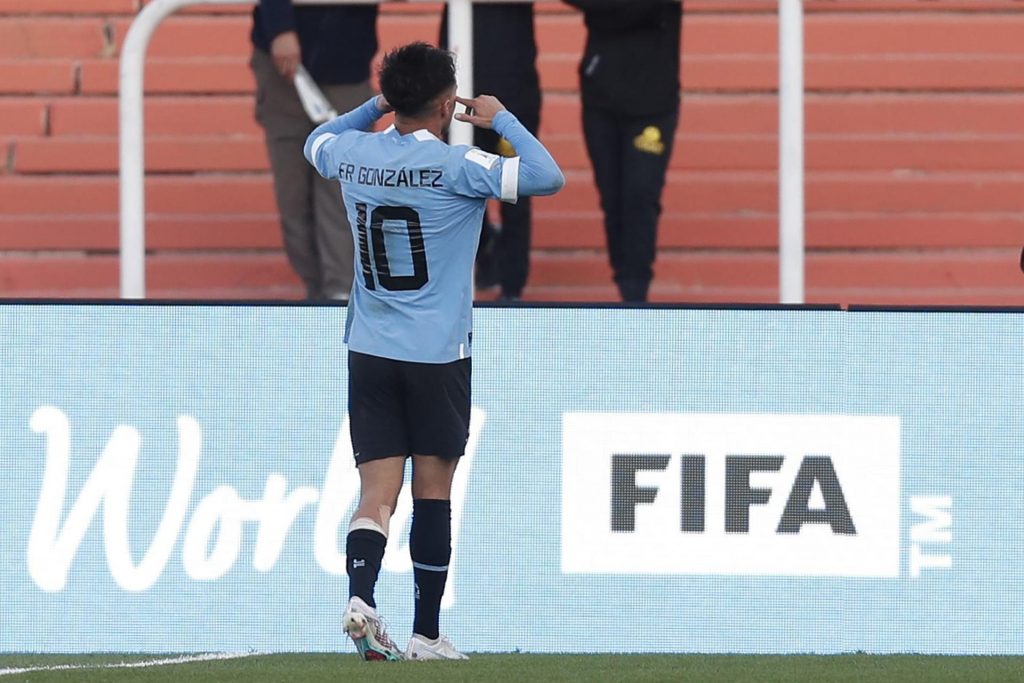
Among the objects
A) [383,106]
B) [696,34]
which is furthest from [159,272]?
[383,106]

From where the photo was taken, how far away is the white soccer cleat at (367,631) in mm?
5258

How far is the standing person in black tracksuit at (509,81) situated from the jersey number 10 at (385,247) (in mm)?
2081

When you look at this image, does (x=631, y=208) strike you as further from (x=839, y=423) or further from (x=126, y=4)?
(x=126, y=4)

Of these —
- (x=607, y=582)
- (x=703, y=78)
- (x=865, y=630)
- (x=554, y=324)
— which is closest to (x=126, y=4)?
(x=703, y=78)

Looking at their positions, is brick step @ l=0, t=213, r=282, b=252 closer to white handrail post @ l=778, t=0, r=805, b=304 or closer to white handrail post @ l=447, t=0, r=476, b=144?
white handrail post @ l=447, t=0, r=476, b=144

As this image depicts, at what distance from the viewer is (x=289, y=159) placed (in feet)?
25.6

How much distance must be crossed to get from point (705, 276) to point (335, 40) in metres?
2.08

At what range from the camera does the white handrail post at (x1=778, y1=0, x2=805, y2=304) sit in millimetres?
7066

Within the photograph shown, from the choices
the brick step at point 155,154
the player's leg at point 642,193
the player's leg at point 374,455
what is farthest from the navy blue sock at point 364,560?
the brick step at point 155,154

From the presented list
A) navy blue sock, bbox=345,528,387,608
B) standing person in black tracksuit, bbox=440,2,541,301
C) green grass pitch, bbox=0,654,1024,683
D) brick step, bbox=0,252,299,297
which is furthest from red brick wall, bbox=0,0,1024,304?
navy blue sock, bbox=345,528,387,608

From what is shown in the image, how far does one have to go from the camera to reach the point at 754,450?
6.79 metres

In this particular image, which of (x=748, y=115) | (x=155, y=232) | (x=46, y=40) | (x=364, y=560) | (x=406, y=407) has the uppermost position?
(x=46, y=40)

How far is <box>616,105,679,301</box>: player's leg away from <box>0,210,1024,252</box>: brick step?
111cm

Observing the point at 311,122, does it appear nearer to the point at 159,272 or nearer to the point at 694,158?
the point at 159,272
